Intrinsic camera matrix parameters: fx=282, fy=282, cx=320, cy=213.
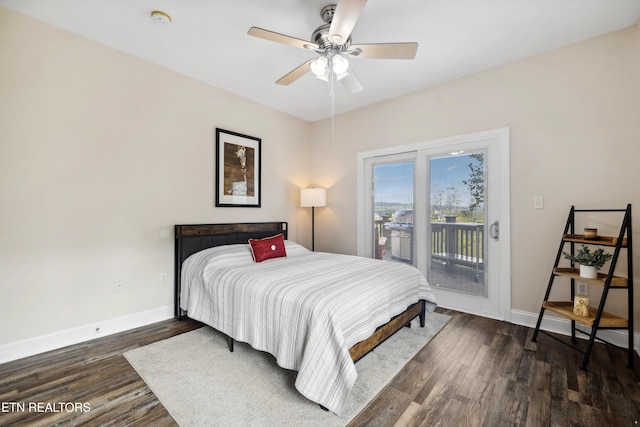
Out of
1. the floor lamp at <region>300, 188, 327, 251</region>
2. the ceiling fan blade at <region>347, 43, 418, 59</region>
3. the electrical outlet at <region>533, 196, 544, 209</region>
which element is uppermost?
the ceiling fan blade at <region>347, 43, 418, 59</region>

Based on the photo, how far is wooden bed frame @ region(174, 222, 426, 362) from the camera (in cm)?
210

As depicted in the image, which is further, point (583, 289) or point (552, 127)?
point (552, 127)

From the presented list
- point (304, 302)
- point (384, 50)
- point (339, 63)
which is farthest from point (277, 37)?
point (304, 302)

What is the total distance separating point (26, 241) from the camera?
2.25m

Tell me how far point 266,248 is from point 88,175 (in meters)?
1.74

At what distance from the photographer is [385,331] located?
86.0 inches

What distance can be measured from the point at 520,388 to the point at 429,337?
2.62ft

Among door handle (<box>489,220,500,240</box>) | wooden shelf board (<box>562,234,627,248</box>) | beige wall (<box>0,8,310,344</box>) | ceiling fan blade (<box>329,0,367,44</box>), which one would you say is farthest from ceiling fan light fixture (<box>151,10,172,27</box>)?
wooden shelf board (<box>562,234,627,248</box>)

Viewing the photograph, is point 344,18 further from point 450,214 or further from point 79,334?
point 79,334

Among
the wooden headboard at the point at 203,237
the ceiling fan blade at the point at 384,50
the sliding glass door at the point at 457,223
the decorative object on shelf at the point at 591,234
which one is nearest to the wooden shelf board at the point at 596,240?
the decorative object on shelf at the point at 591,234

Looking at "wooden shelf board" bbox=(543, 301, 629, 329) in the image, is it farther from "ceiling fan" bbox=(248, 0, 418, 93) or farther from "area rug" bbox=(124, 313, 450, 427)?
"ceiling fan" bbox=(248, 0, 418, 93)

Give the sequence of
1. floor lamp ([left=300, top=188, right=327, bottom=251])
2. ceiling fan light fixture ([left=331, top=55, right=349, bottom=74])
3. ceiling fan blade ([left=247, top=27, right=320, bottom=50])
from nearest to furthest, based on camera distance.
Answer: ceiling fan blade ([left=247, top=27, right=320, bottom=50]) → ceiling fan light fixture ([left=331, top=55, right=349, bottom=74]) → floor lamp ([left=300, top=188, right=327, bottom=251])

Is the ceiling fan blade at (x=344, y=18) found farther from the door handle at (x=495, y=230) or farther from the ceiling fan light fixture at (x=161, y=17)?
the door handle at (x=495, y=230)

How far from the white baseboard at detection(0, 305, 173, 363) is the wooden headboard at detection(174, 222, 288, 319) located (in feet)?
0.77
